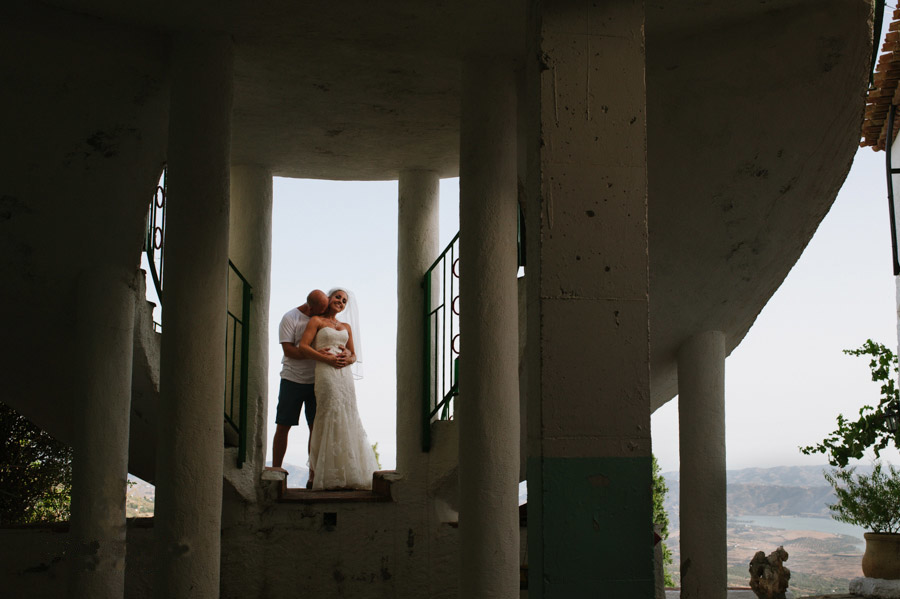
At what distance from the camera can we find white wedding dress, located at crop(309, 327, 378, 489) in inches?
329

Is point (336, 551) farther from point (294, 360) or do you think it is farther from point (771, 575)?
point (771, 575)

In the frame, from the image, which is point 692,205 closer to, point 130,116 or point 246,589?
point 130,116

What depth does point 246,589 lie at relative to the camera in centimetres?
766

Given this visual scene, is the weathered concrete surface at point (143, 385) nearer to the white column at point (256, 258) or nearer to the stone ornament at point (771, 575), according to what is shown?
the white column at point (256, 258)

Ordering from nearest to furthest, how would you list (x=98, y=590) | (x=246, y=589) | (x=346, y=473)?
(x=98, y=590)
(x=246, y=589)
(x=346, y=473)

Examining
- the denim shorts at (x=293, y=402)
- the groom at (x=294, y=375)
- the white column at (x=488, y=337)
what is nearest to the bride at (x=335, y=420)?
the groom at (x=294, y=375)

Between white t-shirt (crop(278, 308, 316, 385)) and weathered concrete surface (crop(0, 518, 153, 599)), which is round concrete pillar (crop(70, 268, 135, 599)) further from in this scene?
white t-shirt (crop(278, 308, 316, 385))

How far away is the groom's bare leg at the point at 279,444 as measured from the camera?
8594 mm

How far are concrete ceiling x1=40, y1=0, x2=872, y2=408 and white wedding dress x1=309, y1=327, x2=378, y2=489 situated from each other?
2.12 meters

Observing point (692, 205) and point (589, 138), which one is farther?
point (692, 205)

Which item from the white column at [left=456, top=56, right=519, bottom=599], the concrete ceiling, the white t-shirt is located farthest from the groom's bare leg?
the white column at [left=456, top=56, right=519, bottom=599]

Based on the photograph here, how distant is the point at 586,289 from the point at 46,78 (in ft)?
14.2

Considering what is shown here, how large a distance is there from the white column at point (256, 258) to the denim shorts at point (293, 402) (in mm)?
191

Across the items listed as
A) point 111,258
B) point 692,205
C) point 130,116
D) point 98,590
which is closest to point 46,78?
point 130,116
